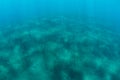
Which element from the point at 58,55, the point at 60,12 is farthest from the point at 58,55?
the point at 60,12

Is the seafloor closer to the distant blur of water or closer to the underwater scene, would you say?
the underwater scene

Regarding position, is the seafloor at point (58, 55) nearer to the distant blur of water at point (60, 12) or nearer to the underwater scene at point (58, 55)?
the underwater scene at point (58, 55)

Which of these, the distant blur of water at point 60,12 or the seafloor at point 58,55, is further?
the distant blur of water at point 60,12

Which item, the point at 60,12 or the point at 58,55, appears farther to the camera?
the point at 60,12

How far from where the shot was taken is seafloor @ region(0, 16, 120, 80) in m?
12.4

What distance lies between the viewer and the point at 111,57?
49.0 feet

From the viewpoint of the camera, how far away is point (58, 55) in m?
14.1

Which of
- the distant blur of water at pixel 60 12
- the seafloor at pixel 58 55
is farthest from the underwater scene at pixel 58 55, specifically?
the distant blur of water at pixel 60 12

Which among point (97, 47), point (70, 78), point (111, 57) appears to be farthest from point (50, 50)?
point (111, 57)

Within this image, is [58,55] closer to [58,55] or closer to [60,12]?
[58,55]

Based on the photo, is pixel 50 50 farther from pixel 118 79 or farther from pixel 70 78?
pixel 118 79

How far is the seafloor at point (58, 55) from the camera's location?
12.4 m

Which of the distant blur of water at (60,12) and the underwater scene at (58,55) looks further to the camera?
the distant blur of water at (60,12)

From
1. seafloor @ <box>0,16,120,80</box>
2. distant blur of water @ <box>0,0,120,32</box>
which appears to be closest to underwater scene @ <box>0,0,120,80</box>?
seafloor @ <box>0,16,120,80</box>
